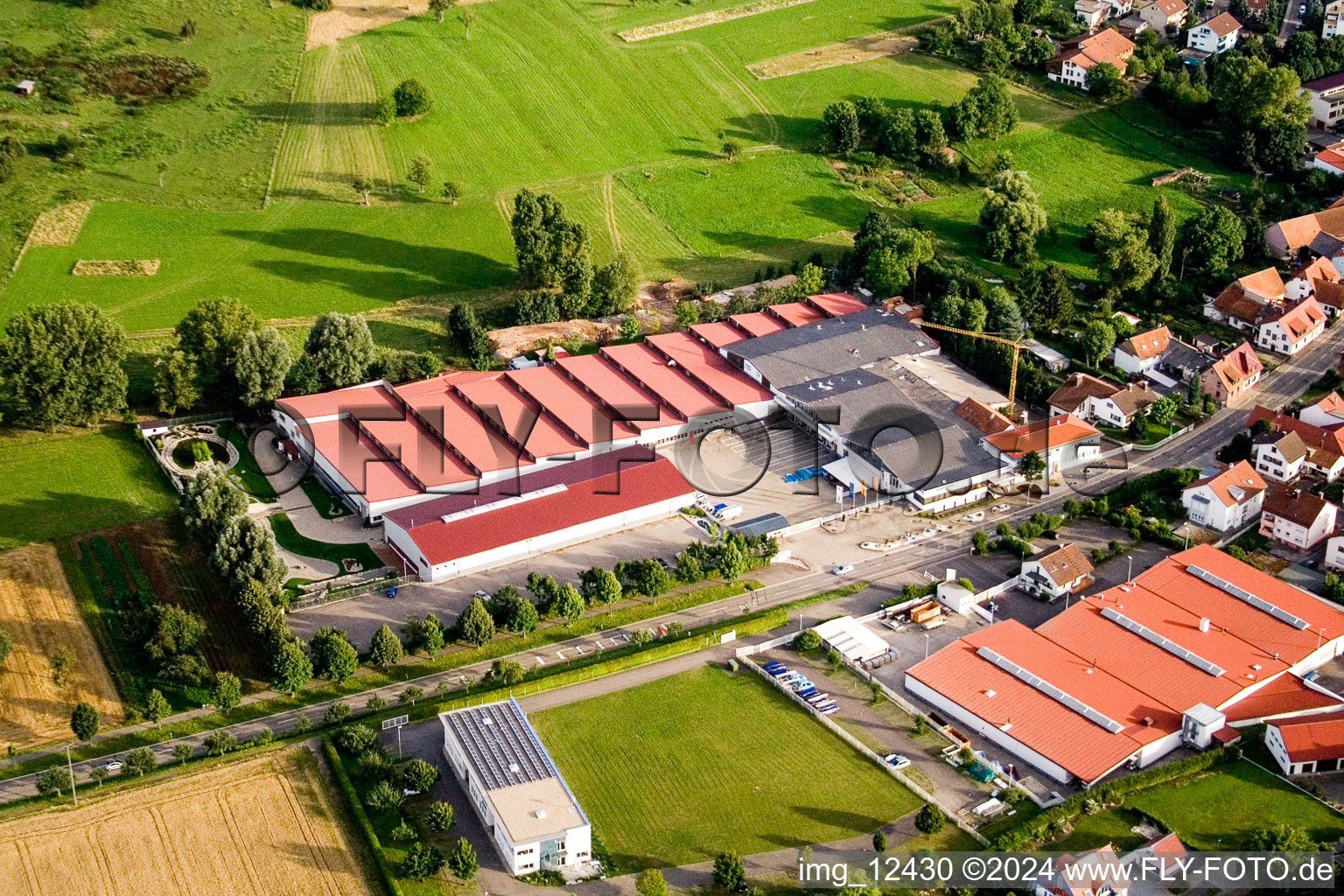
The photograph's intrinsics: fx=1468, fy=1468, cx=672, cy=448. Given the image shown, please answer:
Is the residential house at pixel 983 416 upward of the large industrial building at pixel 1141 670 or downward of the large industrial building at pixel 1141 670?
upward

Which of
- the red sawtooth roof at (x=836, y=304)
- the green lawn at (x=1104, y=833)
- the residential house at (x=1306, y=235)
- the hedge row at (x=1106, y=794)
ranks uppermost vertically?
the residential house at (x=1306, y=235)

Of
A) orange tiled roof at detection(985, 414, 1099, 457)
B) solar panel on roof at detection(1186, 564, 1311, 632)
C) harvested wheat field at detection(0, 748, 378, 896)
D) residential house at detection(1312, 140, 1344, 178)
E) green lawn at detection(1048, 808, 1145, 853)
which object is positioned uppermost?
residential house at detection(1312, 140, 1344, 178)

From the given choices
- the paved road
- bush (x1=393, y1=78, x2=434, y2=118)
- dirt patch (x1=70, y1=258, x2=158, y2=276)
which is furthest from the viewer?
bush (x1=393, y1=78, x2=434, y2=118)

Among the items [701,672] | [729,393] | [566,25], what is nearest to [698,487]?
[729,393]

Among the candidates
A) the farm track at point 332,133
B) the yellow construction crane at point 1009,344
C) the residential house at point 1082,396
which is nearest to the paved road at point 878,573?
the residential house at point 1082,396

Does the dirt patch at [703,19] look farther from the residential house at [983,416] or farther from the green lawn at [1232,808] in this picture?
the green lawn at [1232,808]

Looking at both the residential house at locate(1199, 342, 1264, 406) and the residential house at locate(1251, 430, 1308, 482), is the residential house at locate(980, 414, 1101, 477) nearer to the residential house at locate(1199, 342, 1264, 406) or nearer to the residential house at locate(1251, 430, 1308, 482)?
the residential house at locate(1251, 430, 1308, 482)

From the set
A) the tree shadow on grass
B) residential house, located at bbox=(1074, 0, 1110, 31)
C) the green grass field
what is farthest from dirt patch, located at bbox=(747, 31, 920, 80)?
the tree shadow on grass
